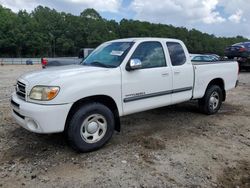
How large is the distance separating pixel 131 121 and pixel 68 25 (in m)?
95.4

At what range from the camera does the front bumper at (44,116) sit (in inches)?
154

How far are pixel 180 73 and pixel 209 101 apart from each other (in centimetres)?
148

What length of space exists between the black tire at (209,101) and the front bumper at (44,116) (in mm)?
3734

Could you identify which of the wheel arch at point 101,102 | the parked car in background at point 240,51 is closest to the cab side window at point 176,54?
the wheel arch at point 101,102

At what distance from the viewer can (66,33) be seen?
3716 inches

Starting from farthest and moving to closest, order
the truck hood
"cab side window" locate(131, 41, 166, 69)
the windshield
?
"cab side window" locate(131, 41, 166, 69) → the windshield → the truck hood

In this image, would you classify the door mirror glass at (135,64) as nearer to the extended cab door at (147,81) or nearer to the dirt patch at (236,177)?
the extended cab door at (147,81)

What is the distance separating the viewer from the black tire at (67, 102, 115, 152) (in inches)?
163

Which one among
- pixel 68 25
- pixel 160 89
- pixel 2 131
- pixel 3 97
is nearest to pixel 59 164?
pixel 2 131

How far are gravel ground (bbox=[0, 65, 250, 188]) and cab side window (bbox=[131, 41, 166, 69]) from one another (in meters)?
1.37

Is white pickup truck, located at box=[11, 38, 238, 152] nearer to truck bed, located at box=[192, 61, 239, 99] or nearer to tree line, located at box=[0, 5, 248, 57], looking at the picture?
truck bed, located at box=[192, 61, 239, 99]

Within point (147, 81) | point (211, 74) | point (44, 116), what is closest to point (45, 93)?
point (44, 116)

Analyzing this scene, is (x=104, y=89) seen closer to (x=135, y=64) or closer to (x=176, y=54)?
(x=135, y=64)

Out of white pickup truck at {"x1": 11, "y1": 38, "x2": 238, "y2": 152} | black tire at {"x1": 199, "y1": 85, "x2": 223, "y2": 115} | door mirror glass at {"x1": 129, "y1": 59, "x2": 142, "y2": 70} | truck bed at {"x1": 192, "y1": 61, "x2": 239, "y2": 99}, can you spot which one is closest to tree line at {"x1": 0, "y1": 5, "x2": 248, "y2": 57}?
truck bed at {"x1": 192, "y1": 61, "x2": 239, "y2": 99}
